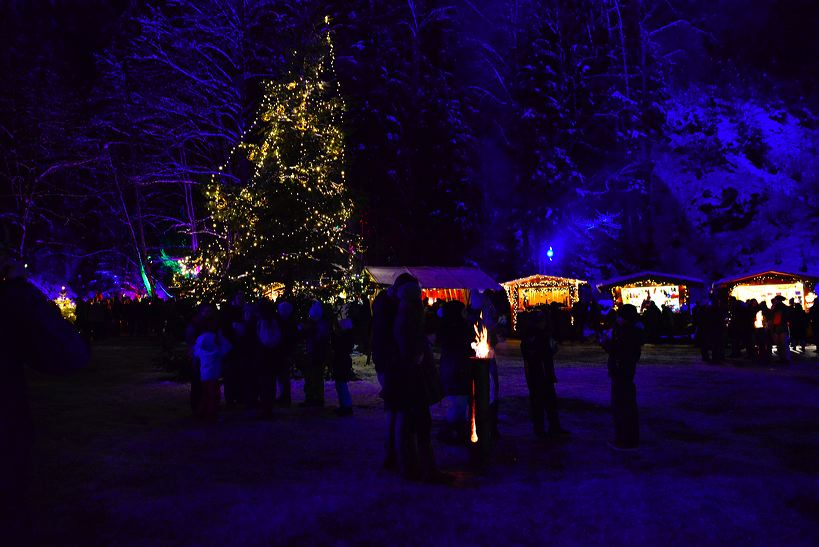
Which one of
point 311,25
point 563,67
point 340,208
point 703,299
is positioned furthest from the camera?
point 563,67

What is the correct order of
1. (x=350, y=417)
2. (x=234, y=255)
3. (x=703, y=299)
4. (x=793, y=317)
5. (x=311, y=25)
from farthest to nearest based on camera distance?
(x=703, y=299)
(x=793, y=317)
(x=311, y=25)
(x=234, y=255)
(x=350, y=417)

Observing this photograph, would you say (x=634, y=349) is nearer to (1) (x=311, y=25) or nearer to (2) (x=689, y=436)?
(2) (x=689, y=436)

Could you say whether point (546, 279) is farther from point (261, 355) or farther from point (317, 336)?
point (261, 355)

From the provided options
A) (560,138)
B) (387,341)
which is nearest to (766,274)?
(560,138)

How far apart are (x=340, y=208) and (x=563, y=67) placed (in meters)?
29.1

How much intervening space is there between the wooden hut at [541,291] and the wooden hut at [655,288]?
1583 mm

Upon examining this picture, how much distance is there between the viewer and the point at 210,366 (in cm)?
916

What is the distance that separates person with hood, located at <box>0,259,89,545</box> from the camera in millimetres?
2338

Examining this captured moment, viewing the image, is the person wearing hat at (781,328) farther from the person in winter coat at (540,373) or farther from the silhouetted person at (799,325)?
the person in winter coat at (540,373)

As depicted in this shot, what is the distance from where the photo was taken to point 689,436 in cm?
774

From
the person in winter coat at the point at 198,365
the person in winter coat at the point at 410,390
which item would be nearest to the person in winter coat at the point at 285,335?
the person in winter coat at the point at 198,365

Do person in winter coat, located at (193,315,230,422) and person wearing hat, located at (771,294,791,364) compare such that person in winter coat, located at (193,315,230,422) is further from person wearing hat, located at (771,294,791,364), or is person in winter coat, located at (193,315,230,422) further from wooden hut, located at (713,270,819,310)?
wooden hut, located at (713,270,819,310)

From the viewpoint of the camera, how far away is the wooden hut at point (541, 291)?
2875 centimetres

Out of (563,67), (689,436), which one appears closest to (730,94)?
(563,67)
